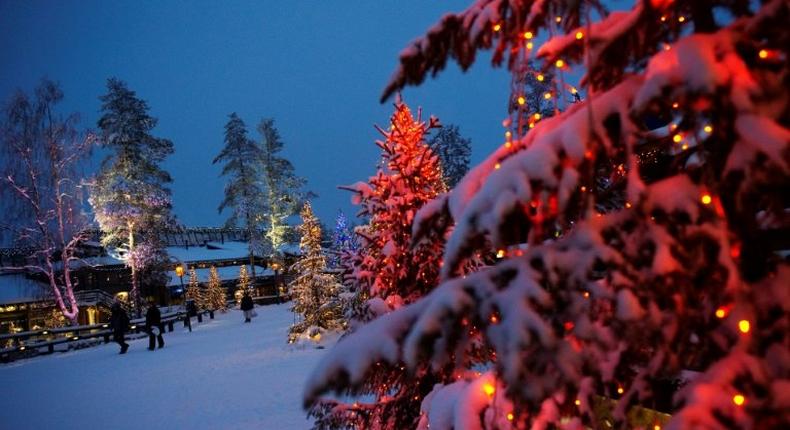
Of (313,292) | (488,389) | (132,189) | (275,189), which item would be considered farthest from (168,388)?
(275,189)

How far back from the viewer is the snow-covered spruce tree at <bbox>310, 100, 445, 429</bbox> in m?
5.29

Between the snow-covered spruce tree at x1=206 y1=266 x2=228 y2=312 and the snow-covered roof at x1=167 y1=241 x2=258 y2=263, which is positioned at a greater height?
the snow-covered roof at x1=167 y1=241 x2=258 y2=263

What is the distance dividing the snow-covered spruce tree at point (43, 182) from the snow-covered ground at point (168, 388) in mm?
6705

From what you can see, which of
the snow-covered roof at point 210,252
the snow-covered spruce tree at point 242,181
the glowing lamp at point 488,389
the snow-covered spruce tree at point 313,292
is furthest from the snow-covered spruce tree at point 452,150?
the glowing lamp at point 488,389

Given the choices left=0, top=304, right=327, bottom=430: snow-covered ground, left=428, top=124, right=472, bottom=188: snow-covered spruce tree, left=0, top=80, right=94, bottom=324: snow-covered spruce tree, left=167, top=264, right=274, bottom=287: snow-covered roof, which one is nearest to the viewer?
left=0, top=304, right=327, bottom=430: snow-covered ground

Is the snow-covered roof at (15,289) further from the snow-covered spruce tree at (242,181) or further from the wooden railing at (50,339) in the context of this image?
the snow-covered spruce tree at (242,181)

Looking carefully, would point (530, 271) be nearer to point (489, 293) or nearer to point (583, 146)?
point (489, 293)

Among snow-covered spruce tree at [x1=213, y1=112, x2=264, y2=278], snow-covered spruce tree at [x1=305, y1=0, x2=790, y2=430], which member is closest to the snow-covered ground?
snow-covered spruce tree at [x1=305, y1=0, x2=790, y2=430]

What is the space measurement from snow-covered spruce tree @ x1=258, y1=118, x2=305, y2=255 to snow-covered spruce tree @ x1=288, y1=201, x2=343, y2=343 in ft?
66.5

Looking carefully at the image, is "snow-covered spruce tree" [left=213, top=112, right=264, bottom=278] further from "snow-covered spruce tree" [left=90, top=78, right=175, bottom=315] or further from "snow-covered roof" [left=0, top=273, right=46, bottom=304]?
"snow-covered roof" [left=0, top=273, right=46, bottom=304]

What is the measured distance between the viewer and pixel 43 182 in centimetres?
2364

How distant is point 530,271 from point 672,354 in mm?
550

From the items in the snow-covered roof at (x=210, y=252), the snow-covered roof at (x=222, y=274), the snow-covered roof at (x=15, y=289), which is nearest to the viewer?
the snow-covered roof at (x=15, y=289)

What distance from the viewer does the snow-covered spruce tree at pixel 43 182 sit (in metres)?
23.1
